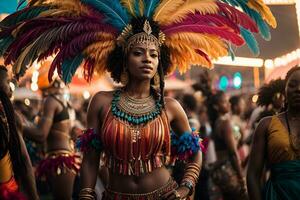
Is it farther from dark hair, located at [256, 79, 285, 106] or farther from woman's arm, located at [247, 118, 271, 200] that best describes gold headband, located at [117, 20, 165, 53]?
dark hair, located at [256, 79, 285, 106]

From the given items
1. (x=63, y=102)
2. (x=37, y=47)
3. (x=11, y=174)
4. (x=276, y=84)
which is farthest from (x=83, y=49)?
(x=63, y=102)

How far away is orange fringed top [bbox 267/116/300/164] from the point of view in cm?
554

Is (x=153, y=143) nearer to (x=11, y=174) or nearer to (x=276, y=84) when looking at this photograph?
(x=11, y=174)

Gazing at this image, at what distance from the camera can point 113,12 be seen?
19.0ft

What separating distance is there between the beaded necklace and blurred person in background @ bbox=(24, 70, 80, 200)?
4.00 metres

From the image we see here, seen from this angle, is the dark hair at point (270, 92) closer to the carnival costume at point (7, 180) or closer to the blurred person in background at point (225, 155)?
the blurred person in background at point (225, 155)

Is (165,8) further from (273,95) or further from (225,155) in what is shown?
(225,155)

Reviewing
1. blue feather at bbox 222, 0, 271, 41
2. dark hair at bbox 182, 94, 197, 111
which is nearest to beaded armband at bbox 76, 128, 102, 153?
blue feather at bbox 222, 0, 271, 41

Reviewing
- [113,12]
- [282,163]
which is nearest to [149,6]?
[113,12]

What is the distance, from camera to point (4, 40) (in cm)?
570

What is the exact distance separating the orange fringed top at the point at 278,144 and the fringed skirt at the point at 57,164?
4435mm

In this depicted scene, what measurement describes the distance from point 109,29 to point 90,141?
3.29 feet

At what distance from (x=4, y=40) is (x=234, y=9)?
1.98 m

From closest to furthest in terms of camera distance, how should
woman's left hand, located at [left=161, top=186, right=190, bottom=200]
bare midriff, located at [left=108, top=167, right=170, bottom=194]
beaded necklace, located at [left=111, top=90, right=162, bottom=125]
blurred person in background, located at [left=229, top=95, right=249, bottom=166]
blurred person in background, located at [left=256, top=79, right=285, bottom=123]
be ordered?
woman's left hand, located at [left=161, top=186, right=190, bottom=200] < bare midriff, located at [left=108, top=167, right=170, bottom=194] < beaded necklace, located at [left=111, top=90, right=162, bottom=125] < blurred person in background, located at [left=256, top=79, right=285, bottom=123] < blurred person in background, located at [left=229, top=95, right=249, bottom=166]
